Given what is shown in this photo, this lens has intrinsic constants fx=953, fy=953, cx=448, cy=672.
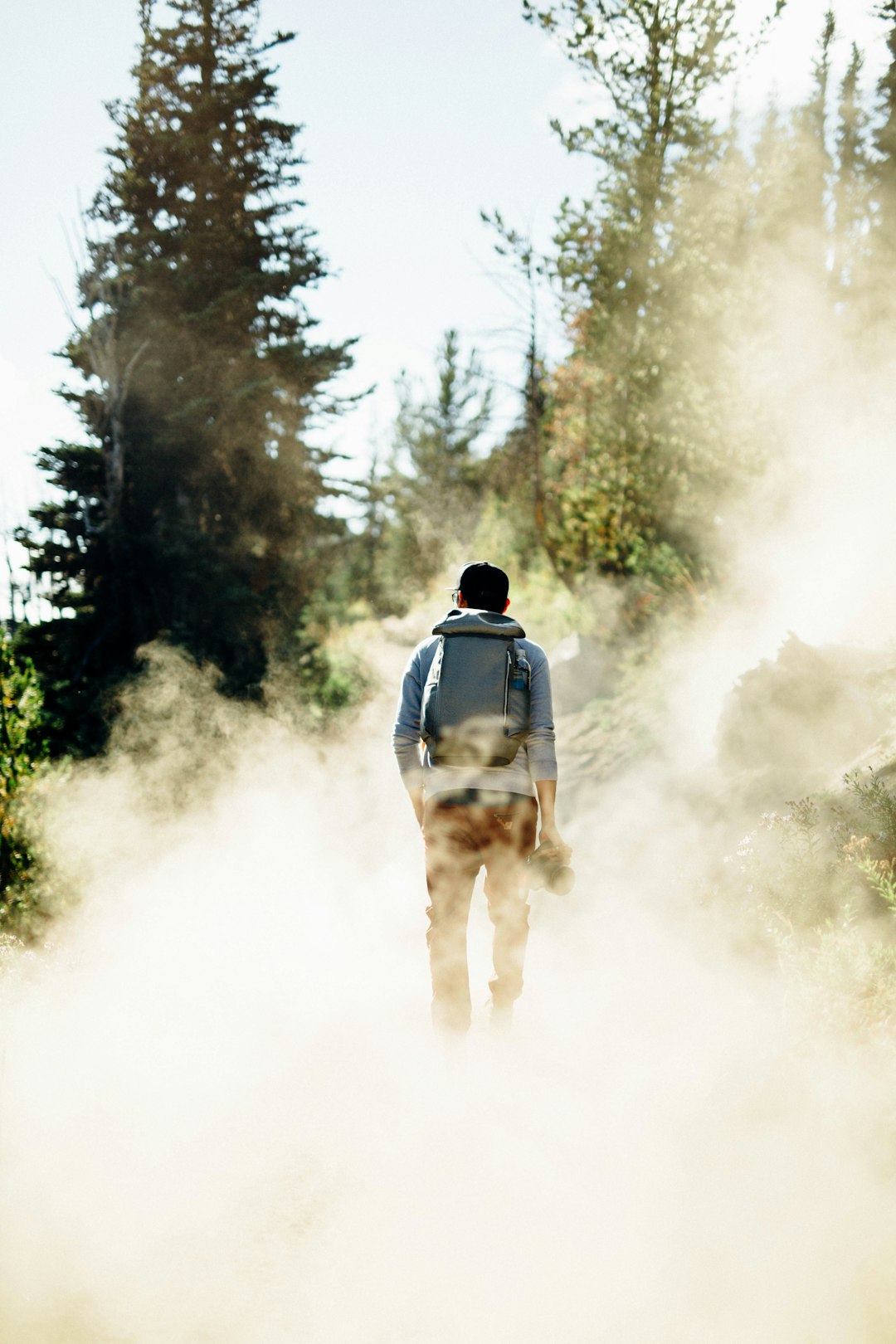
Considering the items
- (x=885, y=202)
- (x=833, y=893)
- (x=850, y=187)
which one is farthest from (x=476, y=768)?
(x=850, y=187)

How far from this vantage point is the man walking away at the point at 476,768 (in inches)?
147

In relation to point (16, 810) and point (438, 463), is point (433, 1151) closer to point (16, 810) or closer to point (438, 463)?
point (16, 810)

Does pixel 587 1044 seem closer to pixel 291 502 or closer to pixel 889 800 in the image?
pixel 889 800

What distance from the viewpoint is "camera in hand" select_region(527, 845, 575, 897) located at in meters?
3.67

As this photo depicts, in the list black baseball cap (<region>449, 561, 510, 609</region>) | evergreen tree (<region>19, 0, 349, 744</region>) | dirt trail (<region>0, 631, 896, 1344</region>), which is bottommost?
dirt trail (<region>0, 631, 896, 1344</region>)

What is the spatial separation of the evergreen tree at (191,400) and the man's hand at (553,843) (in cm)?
927

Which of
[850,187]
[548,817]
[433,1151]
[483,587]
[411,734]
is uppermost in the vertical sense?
[850,187]

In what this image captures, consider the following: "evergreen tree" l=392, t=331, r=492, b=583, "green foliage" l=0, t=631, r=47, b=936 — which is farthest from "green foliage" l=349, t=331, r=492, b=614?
"green foliage" l=0, t=631, r=47, b=936

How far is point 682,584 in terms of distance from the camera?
1280 centimetres

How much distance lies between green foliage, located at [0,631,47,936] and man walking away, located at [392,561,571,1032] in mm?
5257

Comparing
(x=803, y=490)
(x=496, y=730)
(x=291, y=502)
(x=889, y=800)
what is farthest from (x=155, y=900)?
(x=291, y=502)

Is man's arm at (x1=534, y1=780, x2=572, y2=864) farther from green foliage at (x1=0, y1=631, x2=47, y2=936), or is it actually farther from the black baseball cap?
green foliage at (x1=0, y1=631, x2=47, y2=936)

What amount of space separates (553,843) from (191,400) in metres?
12.3

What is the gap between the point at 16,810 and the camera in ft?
29.3
